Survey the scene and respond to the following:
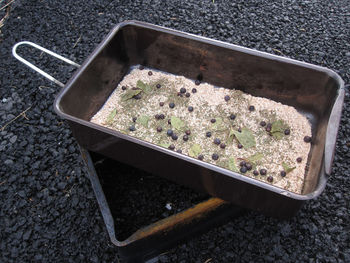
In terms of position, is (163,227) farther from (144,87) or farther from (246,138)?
(144,87)

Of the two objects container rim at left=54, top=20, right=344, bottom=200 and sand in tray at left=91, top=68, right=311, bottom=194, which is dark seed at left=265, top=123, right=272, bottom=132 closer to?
sand in tray at left=91, top=68, right=311, bottom=194

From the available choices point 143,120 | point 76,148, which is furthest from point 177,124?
point 76,148

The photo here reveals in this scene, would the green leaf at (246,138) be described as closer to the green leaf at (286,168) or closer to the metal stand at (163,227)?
the green leaf at (286,168)

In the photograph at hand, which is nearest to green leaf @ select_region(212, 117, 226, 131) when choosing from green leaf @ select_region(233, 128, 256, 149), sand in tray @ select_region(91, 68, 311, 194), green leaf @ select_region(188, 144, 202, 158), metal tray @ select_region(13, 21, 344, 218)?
sand in tray @ select_region(91, 68, 311, 194)

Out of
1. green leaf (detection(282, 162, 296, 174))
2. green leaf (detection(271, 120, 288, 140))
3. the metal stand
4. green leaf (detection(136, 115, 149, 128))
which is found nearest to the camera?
the metal stand

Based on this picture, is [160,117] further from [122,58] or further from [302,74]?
[302,74]

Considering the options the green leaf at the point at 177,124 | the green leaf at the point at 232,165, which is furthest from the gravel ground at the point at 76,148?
the green leaf at the point at 177,124
